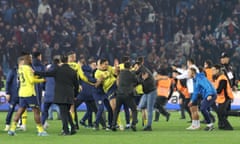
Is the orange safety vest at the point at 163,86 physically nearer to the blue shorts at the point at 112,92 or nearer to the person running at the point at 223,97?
the person running at the point at 223,97

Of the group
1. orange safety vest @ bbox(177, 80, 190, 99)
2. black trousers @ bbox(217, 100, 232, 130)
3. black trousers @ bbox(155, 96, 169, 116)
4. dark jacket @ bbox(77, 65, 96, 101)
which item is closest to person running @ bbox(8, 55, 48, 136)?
dark jacket @ bbox(77, 65, 96, 101)

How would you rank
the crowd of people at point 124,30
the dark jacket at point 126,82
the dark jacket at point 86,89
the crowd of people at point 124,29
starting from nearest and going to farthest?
the dark jacket at point 126,82 → the dark jacket at point 86,89 → the crowd of people at point 124,30 → the crowd of people at point 124,29

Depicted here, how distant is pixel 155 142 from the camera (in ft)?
63.0

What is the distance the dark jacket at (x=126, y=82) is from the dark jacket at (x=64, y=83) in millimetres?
2092

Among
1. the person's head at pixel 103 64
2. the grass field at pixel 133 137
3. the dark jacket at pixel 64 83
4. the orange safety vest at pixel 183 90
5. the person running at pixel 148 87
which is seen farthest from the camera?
the orange safety vest at pixel 183 90

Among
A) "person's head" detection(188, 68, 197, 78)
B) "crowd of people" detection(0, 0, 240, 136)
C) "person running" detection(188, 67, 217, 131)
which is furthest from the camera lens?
"crowd of people" detection(0, 0, 240, 136)

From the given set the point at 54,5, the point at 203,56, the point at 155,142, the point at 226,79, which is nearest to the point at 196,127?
the point at 226,79

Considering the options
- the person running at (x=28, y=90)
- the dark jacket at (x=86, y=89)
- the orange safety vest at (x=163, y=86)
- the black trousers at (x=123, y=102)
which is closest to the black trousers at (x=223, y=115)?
the black trousers at (x=123, y=102)

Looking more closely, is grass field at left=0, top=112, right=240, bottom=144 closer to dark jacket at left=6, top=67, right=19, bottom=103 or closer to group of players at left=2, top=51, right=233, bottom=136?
group of players at left=2, top=51, right=233, bottom=136

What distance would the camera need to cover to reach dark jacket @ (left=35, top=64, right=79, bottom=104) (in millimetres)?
21047

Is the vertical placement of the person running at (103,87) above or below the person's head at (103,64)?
below

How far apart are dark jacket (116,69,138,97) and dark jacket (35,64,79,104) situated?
2.09 meters

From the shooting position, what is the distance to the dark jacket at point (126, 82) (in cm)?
2302

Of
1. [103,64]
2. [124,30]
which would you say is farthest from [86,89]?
[124,30]
